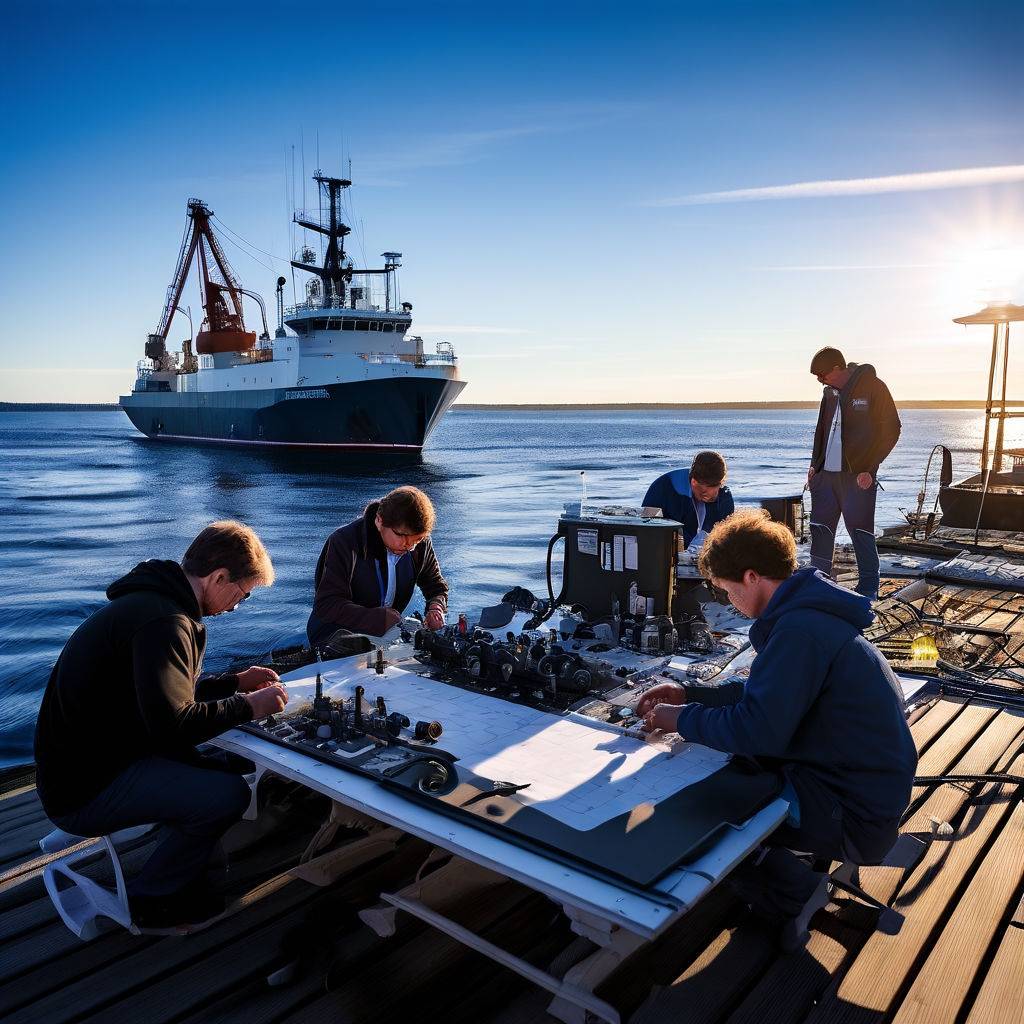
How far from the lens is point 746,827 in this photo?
176cm

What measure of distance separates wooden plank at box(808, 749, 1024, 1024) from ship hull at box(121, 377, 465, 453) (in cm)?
3083

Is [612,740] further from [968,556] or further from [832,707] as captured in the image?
[968,556]

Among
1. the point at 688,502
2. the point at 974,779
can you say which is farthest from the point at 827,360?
the point at 974,779

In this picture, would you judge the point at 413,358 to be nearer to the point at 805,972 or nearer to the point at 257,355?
the point at 257,355

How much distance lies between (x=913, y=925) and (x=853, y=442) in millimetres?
3577

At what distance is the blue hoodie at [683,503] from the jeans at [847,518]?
100 cm

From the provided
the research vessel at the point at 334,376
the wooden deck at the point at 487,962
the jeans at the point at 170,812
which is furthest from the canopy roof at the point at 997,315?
the research vessel at the point at 334,376

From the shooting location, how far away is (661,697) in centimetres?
231

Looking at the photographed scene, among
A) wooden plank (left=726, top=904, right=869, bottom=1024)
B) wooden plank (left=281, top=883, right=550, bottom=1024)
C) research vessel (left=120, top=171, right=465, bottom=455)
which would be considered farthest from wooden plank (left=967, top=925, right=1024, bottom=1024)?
research vessel (left=120, top=171, right=465, bottom=455)

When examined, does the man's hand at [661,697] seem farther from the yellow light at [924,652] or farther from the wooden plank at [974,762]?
the yellow light at [924,652]

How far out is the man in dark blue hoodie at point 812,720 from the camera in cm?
196

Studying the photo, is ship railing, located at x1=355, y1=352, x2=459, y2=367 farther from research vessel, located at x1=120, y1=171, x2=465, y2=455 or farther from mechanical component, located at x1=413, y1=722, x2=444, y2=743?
mechanical component, located at x1=413, y1=722, x2=444, y2=743

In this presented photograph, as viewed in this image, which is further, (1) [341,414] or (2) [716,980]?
(1) [341,414]

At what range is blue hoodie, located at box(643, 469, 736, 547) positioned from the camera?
4.82 meters
